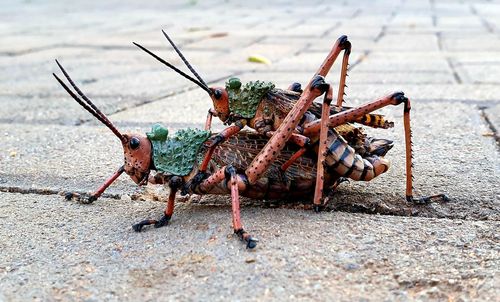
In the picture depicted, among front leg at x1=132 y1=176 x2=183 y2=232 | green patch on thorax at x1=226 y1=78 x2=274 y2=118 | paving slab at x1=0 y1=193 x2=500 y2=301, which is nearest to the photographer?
paving slab at x1=0 y1=193 x2=500 y2=301

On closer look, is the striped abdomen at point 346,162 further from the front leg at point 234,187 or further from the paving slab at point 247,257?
the front leg at point 234,187

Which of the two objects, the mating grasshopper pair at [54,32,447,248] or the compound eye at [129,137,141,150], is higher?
the compound eye at [129,137,141,150]

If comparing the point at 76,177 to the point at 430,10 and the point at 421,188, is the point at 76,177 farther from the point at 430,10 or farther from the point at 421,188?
the point at 430,10

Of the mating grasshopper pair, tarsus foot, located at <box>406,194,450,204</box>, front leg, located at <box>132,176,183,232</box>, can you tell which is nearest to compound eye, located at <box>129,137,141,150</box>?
the mating grasshopper pair

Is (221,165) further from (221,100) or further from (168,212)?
(221,100)

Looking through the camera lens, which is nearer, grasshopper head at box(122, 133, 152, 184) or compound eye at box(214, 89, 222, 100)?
grasshopper head at box(122, 133, 152, 184)

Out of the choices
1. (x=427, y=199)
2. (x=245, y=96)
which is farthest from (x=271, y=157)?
(x=245, y=96)

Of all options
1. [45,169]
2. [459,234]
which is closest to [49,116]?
[45,169]

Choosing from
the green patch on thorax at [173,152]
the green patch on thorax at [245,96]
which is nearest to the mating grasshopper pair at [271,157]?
the green patch on thorax at [173,152]

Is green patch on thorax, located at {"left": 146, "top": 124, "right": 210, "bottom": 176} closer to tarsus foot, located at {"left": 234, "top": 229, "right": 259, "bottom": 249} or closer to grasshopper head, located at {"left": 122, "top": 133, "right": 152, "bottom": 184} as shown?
grasshopper head, located at {"left": 122, "top": 133, "right": 152, "bottom": 184}
